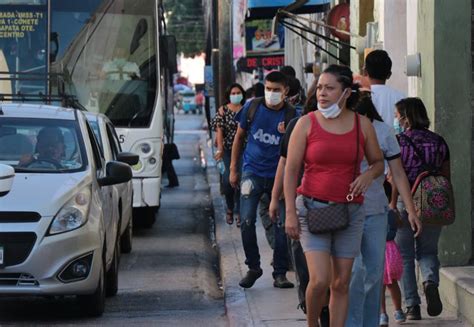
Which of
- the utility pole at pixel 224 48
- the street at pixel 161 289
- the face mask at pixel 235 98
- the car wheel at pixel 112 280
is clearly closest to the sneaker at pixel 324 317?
the street at pixel 161 289

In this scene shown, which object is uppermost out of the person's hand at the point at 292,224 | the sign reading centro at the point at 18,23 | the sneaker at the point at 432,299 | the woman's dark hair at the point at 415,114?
the sign reading centro at the point at 18,23

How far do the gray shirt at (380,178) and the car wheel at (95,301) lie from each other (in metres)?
3.24

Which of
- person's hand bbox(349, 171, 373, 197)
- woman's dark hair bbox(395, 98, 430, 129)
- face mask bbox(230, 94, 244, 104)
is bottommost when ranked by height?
person's hand bbox(349, 171, 373, 197)

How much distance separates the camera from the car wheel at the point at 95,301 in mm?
10352

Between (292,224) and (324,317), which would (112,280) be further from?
(292,224)

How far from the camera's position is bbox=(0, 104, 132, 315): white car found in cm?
988

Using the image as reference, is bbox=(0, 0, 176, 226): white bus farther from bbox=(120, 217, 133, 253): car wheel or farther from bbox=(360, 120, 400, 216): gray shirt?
bbox=(360, 120, 400, 216): gray shirt

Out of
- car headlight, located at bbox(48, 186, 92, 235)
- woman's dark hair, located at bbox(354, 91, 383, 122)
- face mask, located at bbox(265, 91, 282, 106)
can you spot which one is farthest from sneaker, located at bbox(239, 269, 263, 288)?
woman's dark hair, located at bbox(354, 91, 383, 122)

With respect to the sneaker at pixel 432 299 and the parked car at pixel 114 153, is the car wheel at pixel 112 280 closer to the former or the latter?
the parked car at pixel 114 153

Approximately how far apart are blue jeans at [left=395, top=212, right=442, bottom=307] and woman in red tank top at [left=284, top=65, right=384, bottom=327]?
171 centimetres

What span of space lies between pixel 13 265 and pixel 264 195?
253 centimetres

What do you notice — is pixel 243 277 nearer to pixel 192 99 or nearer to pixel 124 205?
pixel 124 205

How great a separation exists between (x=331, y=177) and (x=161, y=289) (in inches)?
196

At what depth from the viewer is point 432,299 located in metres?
9.24
